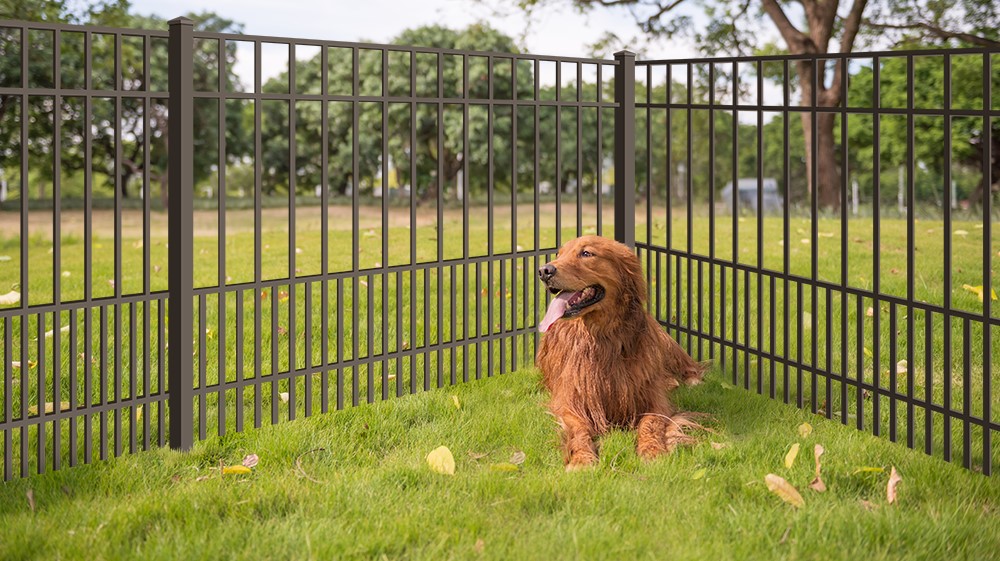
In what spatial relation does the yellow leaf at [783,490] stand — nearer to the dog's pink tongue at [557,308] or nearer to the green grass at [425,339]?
the green grass at [425,339]

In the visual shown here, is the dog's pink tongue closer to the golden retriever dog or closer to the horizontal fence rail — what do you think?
the golden retriever dog

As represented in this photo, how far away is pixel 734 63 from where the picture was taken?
19.0 feet

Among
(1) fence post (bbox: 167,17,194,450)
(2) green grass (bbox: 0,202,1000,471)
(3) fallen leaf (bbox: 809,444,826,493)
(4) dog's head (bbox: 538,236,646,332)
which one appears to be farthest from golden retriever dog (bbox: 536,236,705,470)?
(1) fence post (bbox: 167,17,194,450)

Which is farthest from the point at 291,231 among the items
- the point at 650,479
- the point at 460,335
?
the point at 650,479

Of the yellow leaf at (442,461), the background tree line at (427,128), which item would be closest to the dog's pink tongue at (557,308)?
the yellow leaf at (442,461)

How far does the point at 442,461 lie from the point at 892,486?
1.83 meters

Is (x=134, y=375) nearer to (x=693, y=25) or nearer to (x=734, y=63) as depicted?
(x=734, y=63)

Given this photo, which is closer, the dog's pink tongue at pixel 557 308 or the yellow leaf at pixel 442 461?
the yellow leaf at pixel 442 461

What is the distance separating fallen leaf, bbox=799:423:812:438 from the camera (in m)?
4.99

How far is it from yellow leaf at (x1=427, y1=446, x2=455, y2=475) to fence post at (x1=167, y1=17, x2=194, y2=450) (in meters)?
1.18

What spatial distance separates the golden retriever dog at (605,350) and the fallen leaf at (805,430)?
1.70ft

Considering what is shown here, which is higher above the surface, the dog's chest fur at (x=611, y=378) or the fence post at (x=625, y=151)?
the fence post at (x=625, y=151)

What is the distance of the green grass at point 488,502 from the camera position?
3625 mm

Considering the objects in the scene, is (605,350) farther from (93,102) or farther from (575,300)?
(93,102)
